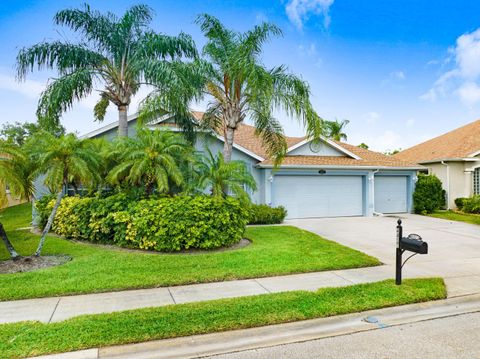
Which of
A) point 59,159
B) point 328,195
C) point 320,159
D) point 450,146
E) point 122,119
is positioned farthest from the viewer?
point 450,146

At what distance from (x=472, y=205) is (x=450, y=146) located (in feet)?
15.7

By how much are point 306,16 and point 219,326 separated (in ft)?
46.6

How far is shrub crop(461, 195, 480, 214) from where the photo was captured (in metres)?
17.4

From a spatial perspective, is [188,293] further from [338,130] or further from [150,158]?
[338,130]

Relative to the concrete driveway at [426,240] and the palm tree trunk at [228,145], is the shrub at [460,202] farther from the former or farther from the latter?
the palm tree trunk at [228,145]

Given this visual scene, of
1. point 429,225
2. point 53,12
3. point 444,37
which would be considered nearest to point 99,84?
point 53,12

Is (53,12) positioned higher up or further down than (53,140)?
higher up

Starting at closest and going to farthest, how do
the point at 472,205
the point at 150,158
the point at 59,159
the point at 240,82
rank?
the point at 59,159 < the point at 150,158 < the point at 240,82 < the point at 472,205

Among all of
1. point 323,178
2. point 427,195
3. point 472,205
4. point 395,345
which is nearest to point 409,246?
point 395,345

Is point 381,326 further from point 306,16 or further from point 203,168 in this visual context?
point 306,16

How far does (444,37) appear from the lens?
1556 cm

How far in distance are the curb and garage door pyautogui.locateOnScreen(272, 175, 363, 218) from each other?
1053cm

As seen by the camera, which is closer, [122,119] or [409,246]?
[409,246]

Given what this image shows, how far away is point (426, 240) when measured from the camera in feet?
34.9
